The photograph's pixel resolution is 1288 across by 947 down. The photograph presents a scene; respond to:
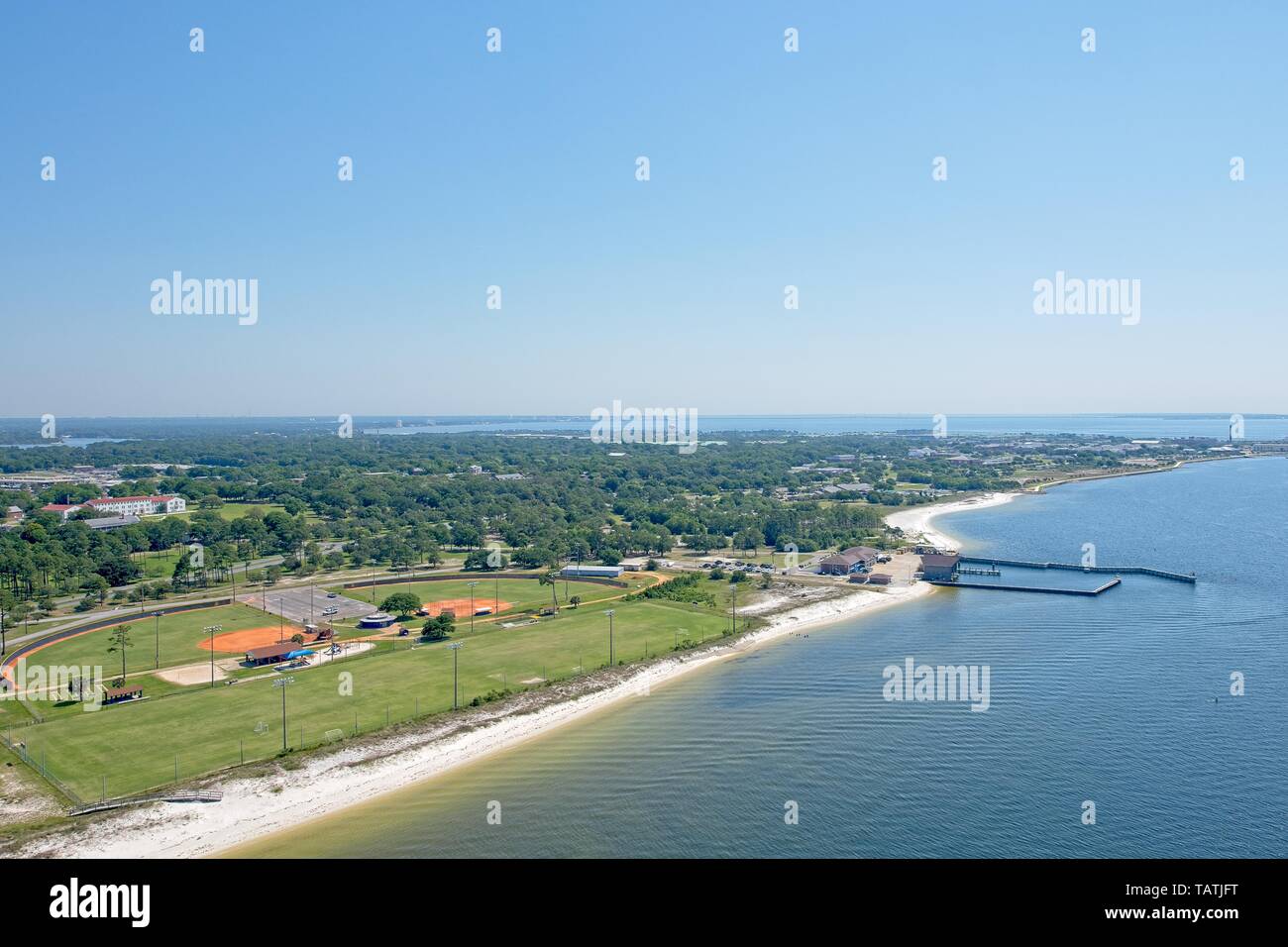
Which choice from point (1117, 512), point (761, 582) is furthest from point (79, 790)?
point (1117, 512)

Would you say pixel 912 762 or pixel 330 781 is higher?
pixel 912 762

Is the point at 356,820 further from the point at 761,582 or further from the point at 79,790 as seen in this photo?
the point at 761,582

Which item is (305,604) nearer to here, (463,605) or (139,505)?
(463,605)

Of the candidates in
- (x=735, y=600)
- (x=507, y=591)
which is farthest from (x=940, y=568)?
(x=507, y=591)

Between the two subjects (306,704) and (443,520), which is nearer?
(306,704)

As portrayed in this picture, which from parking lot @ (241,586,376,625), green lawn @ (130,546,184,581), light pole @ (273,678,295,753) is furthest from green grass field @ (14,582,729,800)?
green lawn @ (130,546,184,581)
